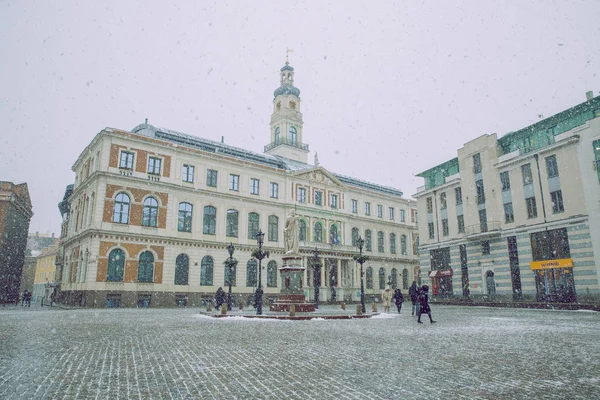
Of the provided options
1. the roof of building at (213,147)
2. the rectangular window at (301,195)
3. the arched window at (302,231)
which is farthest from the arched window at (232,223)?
the rectangular window at (301,195)

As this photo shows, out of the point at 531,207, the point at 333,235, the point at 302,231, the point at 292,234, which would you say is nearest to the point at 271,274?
the point at 302,231

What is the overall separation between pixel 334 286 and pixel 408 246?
1701cm

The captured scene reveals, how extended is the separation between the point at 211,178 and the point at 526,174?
1140 inches

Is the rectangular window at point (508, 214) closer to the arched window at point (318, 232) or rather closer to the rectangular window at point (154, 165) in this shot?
the arched window at point (318, 232)

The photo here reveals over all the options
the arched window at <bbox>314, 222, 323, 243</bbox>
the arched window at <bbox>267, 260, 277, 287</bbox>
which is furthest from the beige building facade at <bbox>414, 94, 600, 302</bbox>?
the arched window at <bbox>267, 260, 277, 287</bbox>

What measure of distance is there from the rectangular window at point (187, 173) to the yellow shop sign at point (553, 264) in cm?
3108

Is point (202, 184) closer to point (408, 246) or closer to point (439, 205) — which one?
point (439, 205)

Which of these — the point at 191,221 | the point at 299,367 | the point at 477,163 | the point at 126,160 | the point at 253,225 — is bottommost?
the point at 299,367

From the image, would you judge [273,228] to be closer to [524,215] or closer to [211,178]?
[211,178]

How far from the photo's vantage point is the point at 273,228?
44.1m

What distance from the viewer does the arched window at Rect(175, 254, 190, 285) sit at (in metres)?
36.4

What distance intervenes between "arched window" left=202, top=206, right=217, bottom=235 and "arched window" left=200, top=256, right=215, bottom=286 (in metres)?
2.64

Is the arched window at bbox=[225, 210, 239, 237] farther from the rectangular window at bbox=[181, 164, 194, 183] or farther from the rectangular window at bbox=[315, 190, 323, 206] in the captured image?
the rectangular window at bbox=[315, 190, 323, 206]

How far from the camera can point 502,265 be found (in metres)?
35.0
